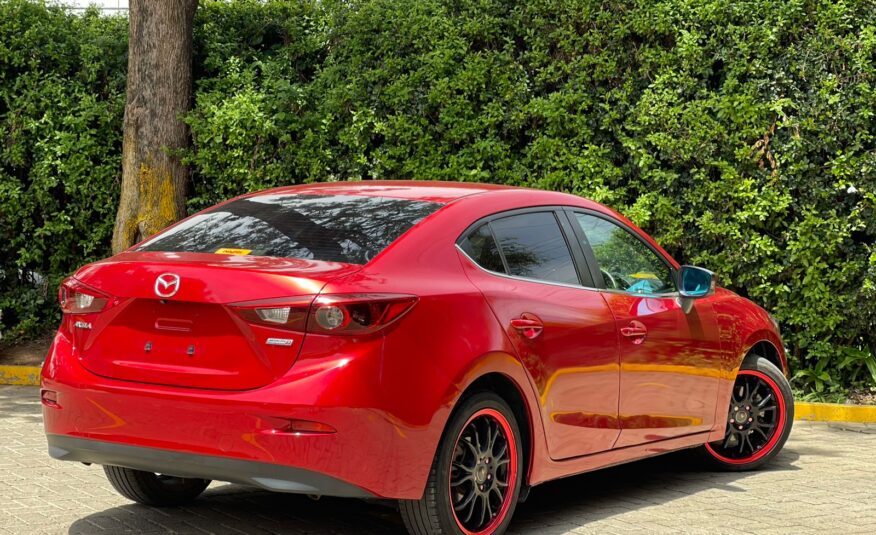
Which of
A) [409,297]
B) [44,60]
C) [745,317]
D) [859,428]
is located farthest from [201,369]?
[44,60]

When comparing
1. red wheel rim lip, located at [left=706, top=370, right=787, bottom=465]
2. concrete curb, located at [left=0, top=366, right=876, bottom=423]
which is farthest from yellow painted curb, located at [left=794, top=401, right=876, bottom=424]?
red wheel rim lip, located at [left=706, top=370, right=787, bottom=465]

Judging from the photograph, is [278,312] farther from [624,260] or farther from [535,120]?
[535,120]

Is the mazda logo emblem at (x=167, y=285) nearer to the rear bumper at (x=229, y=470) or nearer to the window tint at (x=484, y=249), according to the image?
the rear bumper at (x=229, y=470)

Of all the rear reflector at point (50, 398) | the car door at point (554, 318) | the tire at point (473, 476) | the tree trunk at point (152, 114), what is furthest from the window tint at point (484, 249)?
the tree trunk at point (152, 114)

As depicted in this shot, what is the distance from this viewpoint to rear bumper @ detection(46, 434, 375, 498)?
517cm

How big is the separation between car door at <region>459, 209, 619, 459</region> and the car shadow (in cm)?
53

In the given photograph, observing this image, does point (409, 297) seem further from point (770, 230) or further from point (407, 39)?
point (407, 39)

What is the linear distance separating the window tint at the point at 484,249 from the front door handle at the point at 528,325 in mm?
259

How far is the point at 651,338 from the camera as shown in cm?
695

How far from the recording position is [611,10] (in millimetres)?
11836

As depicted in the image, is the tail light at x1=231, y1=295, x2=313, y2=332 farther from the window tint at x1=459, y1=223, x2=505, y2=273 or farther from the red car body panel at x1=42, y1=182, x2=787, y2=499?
the window tint at x1=459, y1=223, x2=505, y2=273

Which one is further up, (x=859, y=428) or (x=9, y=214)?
(x=9, y=214)

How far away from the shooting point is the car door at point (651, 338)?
268 inches

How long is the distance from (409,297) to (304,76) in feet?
27.9
